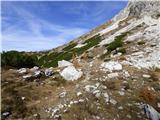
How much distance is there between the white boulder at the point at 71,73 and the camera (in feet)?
68.6

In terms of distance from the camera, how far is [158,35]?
37938 millimetres

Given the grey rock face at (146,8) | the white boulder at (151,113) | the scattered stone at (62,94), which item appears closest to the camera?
the white boulder at (151,113)

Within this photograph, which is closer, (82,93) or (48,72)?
(82,93)

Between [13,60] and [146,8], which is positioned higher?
[146,8]

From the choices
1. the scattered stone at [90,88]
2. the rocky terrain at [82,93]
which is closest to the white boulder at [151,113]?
the rocky terrain at [82,93]

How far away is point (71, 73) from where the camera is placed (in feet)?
69.5

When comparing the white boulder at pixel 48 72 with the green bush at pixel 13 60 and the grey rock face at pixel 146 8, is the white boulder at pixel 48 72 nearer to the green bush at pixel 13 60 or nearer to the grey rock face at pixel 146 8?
the green bush at pixel 13 60

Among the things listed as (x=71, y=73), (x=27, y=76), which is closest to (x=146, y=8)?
(x=71, y=73)

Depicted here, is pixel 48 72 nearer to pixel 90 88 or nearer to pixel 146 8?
pixel 90 88

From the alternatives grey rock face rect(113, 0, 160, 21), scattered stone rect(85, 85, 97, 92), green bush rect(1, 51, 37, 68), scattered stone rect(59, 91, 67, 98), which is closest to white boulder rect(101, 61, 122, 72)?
scattered stone rect(85, 85, 97, 92)

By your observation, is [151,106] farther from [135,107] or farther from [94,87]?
[94,87]

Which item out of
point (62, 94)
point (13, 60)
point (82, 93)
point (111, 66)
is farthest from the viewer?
point (13, 60)

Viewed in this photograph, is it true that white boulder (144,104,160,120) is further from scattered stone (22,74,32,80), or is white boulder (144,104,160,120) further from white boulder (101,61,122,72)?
scattered stone (22,74,32,80)

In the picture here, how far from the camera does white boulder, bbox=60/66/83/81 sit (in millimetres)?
20906
